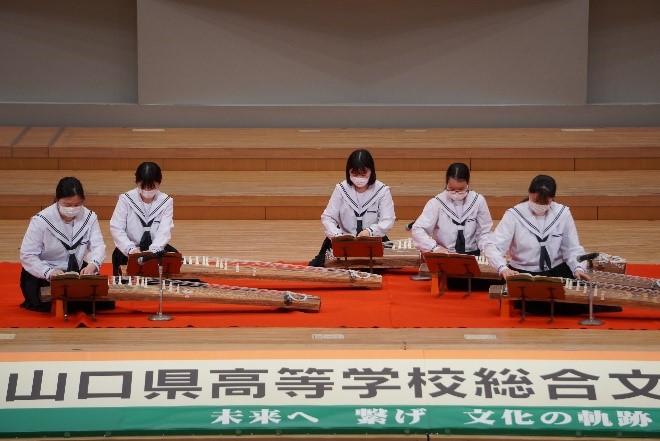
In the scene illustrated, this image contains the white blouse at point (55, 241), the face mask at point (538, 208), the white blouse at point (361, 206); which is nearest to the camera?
the white blouse at point (55, 241)

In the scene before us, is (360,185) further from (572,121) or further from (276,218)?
(572,121)

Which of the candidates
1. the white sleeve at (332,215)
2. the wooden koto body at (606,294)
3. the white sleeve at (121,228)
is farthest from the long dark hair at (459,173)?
the white sleeve at (121,228)

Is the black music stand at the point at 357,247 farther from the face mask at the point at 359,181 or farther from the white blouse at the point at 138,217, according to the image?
the white blouse at the point at 138,217

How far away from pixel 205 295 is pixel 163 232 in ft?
2.39

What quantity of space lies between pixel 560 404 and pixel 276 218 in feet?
16.4

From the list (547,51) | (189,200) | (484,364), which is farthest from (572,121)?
(484,364)

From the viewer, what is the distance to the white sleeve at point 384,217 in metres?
7.16

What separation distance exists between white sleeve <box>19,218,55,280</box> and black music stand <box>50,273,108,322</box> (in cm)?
27

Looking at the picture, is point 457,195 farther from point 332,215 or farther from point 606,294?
point 606,294

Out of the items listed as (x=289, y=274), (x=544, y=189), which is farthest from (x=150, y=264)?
(x=544, y=189)

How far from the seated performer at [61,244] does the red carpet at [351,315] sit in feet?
0.46

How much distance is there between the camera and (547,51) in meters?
11.1

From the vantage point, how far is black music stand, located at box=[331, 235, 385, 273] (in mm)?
6785

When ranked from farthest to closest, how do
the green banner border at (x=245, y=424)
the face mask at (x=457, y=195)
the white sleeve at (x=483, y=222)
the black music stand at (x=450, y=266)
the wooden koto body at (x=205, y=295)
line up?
the white sleeve at (x=483, y=222) → the face mask at (x=457, y=195) → the black music stand at (x=450, y=266) → the wooden koto body at (x=205, y=295) → the green banner border at (x=245, y=424)
